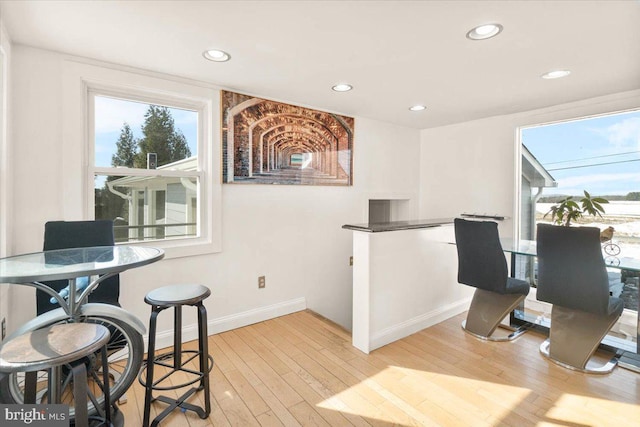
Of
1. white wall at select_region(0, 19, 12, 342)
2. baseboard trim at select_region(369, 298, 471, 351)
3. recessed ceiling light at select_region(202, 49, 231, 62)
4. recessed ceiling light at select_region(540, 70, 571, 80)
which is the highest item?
recessed ceiling light at select_region(202, 49, 231, 62)

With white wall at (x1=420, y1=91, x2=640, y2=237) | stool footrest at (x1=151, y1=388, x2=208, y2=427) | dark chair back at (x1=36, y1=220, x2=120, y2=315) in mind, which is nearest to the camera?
stool footrest at (x1=151, y1=388, x2=208, y2=427)

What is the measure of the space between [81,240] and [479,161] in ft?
13.5

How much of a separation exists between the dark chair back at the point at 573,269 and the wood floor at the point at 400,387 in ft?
1.74

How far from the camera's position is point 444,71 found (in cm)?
250

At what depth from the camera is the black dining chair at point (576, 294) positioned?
2.25 m

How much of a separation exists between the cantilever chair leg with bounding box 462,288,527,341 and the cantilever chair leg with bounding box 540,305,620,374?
31 centimetres

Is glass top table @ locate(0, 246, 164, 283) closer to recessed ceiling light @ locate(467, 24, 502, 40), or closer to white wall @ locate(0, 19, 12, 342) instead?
white wall @ locate(0, 19, 12, 342)

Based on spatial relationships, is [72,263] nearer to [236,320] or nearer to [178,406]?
[178,406]

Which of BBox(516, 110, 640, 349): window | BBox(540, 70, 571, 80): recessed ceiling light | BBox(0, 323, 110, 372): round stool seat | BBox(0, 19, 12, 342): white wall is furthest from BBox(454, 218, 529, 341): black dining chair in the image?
BBox(0, 19, 12, 342): white wall

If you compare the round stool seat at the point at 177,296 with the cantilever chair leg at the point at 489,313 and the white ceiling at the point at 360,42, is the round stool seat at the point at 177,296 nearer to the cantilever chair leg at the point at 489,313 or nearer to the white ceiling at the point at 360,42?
the white ceiling at the point at 360,42

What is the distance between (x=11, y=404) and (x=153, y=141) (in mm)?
1905

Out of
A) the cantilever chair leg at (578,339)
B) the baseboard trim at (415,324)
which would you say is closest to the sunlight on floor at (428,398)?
the baseboard trim at (415,324)

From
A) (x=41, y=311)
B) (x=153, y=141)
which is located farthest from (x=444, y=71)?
Answer: (x=41, y=311)

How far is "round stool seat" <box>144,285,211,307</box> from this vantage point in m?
1.73
